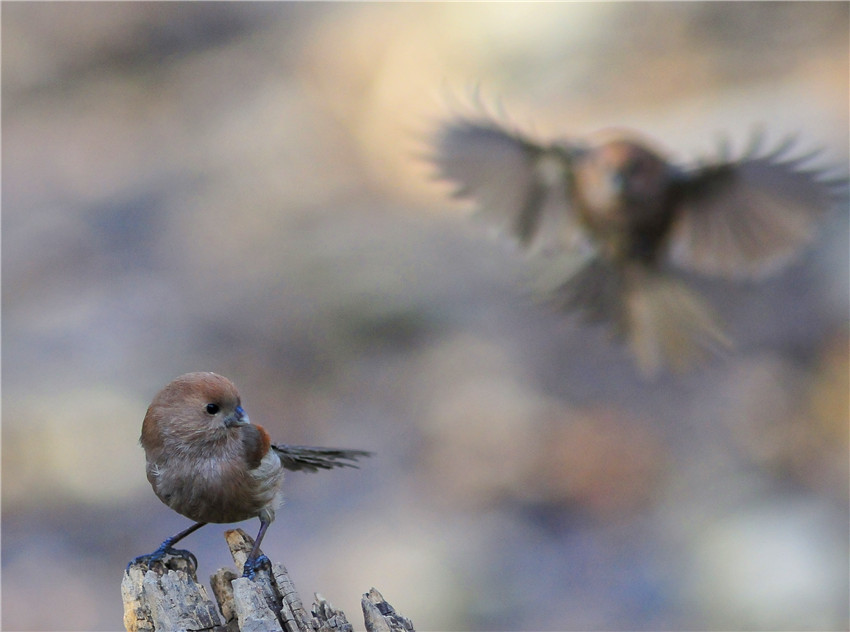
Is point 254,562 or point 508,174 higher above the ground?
point 508,174

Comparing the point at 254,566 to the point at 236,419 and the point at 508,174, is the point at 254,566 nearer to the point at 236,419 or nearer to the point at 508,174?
the point at 236,419

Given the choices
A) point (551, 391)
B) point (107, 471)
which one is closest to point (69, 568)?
point (107, 471)

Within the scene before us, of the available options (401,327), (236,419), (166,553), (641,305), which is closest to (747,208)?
(641,305)

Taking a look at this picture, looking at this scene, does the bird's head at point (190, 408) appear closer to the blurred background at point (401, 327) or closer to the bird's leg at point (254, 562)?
the bird's leg at point (254, 562)

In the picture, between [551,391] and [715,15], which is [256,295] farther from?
[715,15]

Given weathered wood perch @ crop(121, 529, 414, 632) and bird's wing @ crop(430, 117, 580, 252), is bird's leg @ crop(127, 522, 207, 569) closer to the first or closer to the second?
weathered wood perch @ crop(121, 529, 414, 632)

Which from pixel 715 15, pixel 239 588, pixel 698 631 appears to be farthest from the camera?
pixel 715 15

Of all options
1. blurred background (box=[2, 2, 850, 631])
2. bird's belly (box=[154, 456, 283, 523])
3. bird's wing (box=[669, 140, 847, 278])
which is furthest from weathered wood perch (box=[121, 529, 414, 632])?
bird's wing (box=[669, 140, 847, 278])
